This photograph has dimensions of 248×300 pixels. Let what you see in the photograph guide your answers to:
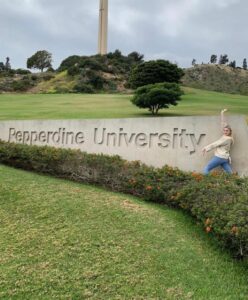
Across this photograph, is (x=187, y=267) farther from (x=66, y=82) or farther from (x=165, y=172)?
(x=66, y=82)

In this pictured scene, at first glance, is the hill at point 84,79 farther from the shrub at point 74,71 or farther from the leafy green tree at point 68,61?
the leafy green tree at point 68,61

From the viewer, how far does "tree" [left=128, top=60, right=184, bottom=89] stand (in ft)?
109

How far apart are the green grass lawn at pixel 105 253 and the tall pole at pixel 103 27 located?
5749 cm

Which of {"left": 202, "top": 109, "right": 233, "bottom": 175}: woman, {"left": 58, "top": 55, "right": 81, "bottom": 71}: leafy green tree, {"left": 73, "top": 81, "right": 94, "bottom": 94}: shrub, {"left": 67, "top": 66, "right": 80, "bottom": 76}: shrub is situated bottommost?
{"left": 202, "top": 109, "right": 233, "bottom": 175}: woman

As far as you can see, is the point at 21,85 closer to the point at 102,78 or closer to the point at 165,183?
the point at 102,78

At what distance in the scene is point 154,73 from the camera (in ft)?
108

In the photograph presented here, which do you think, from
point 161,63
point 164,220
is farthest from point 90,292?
point 161,63

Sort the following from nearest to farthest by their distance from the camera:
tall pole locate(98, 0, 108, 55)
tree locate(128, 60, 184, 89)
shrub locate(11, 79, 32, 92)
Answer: tree locate(128, 60, 184, 89), shrub locate(11, 79, 32, 92), tall pole locate(98, 0, 108, 55)

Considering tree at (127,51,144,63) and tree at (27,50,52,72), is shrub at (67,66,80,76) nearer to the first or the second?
tree at (127,51,144,63)

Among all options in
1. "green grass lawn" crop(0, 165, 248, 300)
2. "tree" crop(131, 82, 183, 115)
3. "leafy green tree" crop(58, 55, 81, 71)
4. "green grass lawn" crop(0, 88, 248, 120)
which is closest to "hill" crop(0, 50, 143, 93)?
"leafy green tree" crop(58, 55, 81, 71)

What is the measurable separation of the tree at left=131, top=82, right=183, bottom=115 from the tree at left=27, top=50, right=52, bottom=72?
55.9 meters

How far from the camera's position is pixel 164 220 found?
5.40m

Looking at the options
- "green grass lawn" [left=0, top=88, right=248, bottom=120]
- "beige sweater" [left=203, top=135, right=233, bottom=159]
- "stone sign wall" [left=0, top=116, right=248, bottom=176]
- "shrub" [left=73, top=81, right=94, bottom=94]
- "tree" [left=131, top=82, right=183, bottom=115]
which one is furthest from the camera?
"shrub" [left=73, top=81, right=94, bottom=94]

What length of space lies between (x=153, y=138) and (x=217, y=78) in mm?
53605
